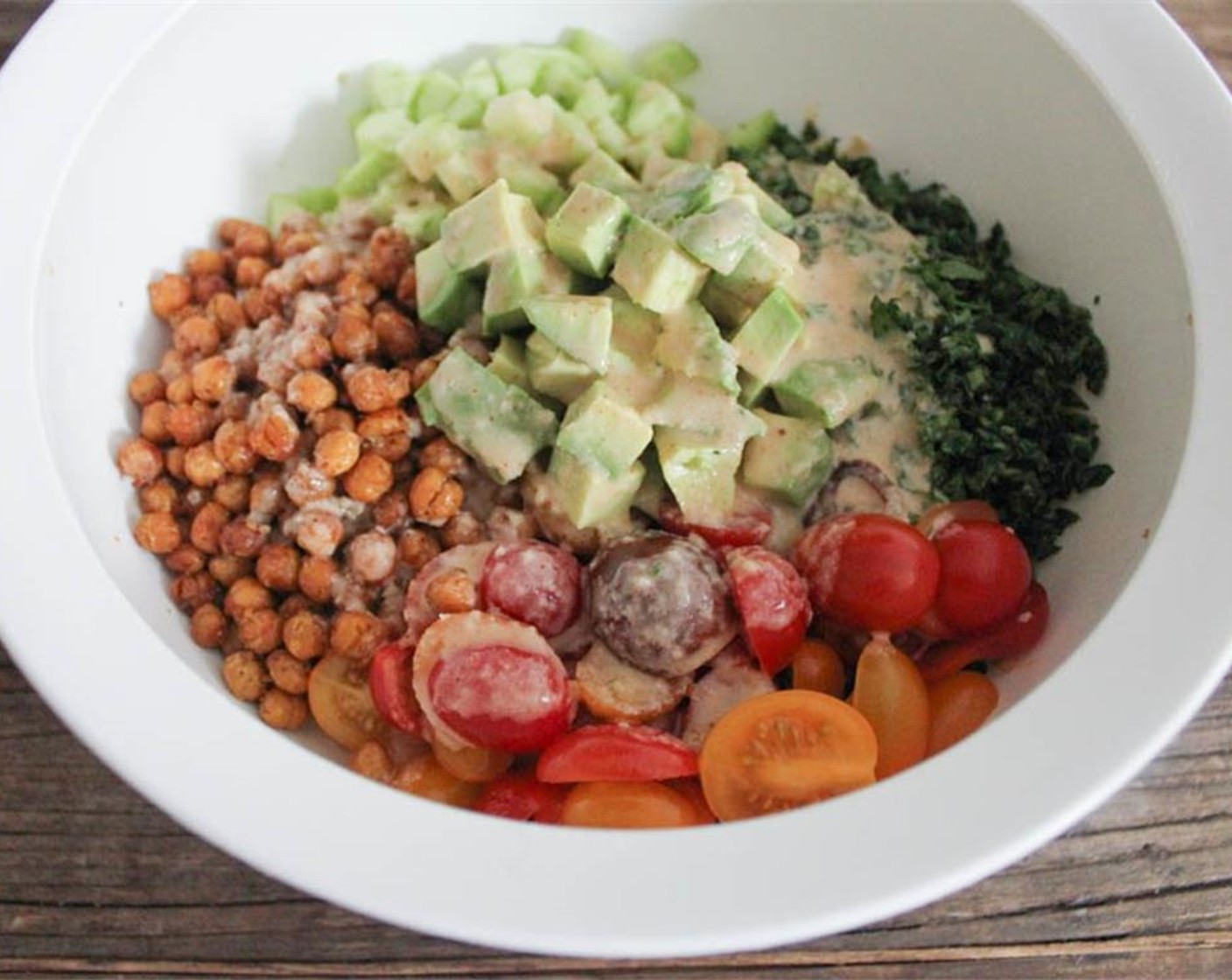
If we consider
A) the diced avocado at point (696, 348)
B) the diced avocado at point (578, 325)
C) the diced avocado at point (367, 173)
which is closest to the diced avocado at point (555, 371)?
the diced avocado at point (578, 325)

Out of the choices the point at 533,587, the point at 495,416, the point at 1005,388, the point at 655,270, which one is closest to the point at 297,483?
the point at 495,416

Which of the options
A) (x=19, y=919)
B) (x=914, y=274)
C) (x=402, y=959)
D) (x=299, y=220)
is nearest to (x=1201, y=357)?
(x=914, y=274)

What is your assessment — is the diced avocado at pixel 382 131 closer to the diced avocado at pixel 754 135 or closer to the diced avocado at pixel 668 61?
the diced avocado at pixel 668 61

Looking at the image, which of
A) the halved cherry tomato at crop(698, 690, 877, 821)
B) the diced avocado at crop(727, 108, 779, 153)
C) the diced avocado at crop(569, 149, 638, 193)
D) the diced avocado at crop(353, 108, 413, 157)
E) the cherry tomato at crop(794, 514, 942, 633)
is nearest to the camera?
the halved cherry tomato at crop(698, 690, 877, 821)

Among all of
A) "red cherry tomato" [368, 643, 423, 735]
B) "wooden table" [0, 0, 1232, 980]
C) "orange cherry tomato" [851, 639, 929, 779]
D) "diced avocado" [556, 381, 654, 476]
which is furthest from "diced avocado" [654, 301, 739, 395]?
"wooden table" [0, 0, 1232, 980]

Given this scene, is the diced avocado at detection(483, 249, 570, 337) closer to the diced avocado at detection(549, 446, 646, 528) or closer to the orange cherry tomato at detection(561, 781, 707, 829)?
the diced avocado at detection(549, 446, 646, 528)
